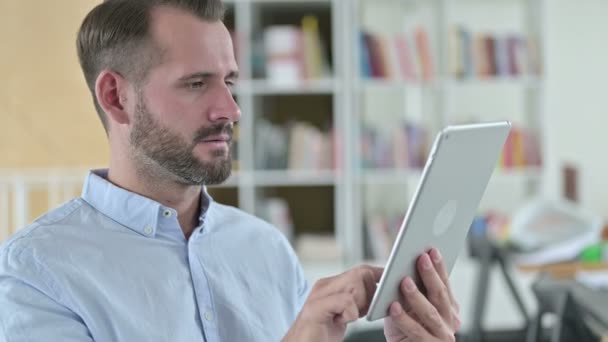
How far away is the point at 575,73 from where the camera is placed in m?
4.65

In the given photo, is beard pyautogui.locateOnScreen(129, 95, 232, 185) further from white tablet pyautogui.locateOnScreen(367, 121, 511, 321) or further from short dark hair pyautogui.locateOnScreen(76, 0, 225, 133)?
white tablet pyautogui.locateOnScreen(367, 121, 511, 321)

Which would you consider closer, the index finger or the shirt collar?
the index finger

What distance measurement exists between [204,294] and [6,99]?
2.30 m

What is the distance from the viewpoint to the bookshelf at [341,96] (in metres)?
4.03

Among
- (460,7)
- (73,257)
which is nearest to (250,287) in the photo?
(73,257)

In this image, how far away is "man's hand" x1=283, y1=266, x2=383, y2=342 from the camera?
1.08m

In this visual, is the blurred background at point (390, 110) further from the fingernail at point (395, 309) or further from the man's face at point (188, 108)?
the fingernail at point (395, 309)

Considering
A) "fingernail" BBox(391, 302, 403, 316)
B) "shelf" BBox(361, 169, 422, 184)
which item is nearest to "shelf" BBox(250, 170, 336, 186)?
"shelf" BBox(361, 169, 422, 184)

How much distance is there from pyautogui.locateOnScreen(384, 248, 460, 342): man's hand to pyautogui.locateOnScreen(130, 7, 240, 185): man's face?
0.33 m

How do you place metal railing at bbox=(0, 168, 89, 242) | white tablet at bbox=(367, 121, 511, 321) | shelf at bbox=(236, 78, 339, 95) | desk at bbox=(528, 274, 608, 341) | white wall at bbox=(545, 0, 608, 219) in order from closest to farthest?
white tablet at bbox=(367, 121, 511, 321)
desk at bbox=(528, 274, 608, 341)
metal railing at bbox=(0, 168, 89, 242)
shelf at bbox=(236, 78, 339, 95)
white wall at bbox=(545, 0, 608, 219)

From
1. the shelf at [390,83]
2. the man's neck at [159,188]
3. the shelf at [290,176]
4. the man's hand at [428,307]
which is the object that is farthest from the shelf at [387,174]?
the man's hand at [428,307]

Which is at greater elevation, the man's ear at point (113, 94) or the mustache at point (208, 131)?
the man's ear at point (113, 94)

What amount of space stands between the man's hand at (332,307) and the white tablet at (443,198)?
30 millimetres

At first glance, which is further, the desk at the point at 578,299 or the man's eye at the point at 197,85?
the desk at the point at 578,299
